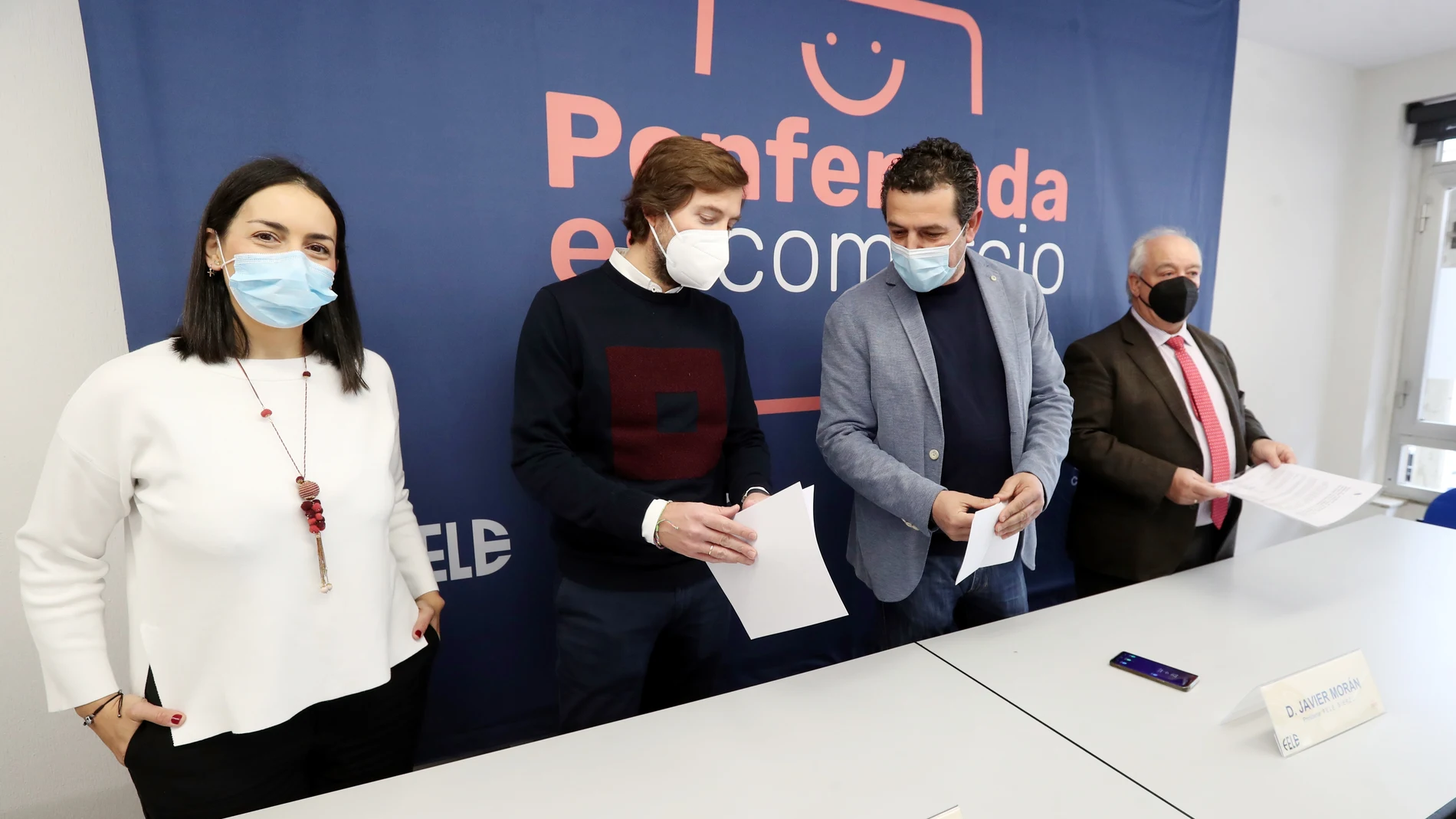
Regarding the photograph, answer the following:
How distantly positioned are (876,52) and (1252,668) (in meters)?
2.03

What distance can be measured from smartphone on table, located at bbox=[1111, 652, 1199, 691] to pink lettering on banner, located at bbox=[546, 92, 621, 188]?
68.1 inches

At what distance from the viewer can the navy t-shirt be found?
1.55m

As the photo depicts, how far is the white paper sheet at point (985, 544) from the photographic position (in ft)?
4.06

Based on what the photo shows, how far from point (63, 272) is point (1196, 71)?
403 cm

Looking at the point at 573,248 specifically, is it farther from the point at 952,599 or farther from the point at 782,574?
the point at 952,599

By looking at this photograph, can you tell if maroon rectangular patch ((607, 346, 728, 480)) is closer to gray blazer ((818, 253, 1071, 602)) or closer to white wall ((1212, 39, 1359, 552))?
gray blazer ((818, 253, 1071, 602))

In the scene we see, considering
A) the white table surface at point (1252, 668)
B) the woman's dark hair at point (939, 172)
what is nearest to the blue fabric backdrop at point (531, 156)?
the woman's dark hair at point (939, 172)

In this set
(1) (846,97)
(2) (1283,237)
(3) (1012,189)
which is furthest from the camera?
(2) (1283,237)

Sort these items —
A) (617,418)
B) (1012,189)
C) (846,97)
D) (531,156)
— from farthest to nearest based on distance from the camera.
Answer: (1012,189) → (846,97) → (531,156) → (617,418)

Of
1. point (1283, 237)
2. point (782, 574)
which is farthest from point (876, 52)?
point (1283, 237)

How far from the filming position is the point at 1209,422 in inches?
78.8

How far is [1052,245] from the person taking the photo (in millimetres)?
2621

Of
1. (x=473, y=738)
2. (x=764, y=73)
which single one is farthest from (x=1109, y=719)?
(x=764, y=73)

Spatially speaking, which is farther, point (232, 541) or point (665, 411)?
point (665, 411)
